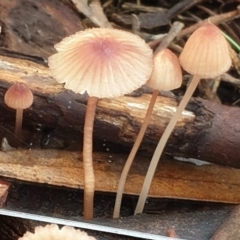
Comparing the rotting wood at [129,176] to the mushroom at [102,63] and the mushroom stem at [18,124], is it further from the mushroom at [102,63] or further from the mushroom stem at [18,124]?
the mushroom at [102,63]

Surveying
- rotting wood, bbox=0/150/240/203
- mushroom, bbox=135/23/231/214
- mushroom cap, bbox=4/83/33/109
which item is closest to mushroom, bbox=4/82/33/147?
mushroom cap, bbox=4/83/33/109

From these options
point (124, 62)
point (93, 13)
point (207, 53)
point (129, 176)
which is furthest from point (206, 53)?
point (93, 13)

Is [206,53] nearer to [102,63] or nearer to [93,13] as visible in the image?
[102,63]

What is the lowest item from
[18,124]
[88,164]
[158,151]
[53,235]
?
[53,235]

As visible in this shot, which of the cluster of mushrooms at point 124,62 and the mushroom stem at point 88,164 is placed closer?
the cluster of mushrooms at point 124,62

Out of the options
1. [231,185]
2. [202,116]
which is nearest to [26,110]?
[202,116]

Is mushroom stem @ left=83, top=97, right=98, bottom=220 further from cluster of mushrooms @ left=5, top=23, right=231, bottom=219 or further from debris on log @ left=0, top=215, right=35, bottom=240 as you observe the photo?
debris on log @ left=0, top=215, right=35, bottom=240

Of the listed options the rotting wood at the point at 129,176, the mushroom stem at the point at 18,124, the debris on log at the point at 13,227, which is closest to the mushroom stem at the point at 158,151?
the rotting wood at the point at 129,176
